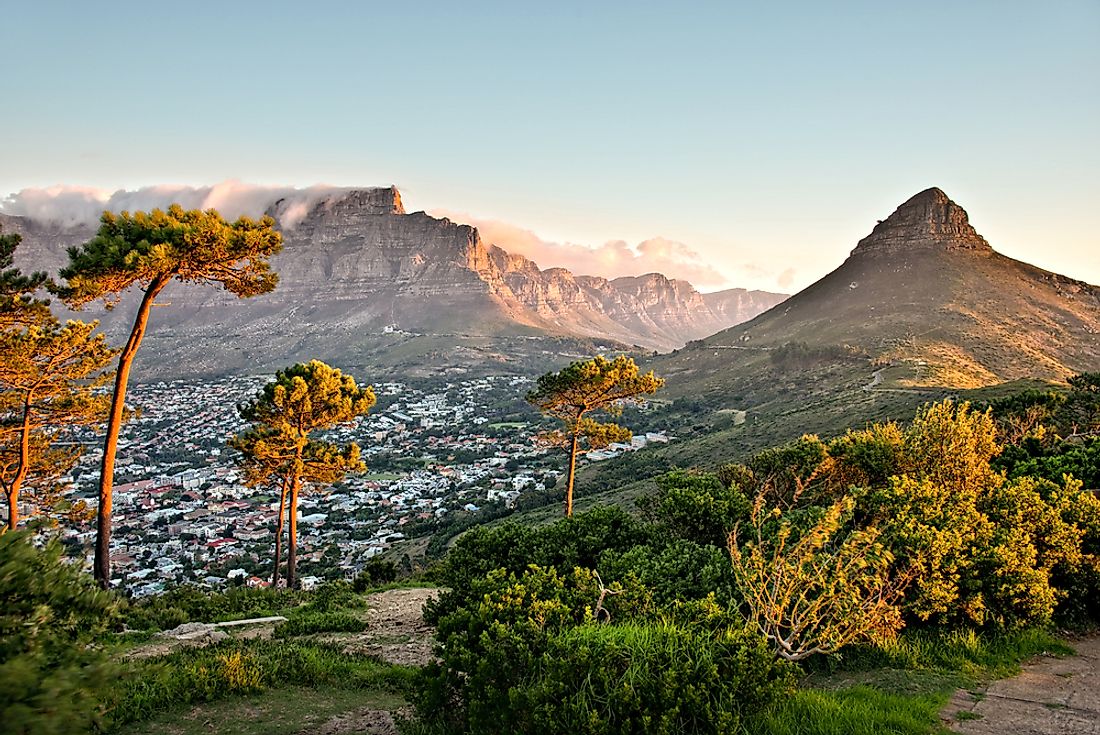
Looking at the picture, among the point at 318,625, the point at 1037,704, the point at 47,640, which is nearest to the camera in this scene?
the point at 47,640

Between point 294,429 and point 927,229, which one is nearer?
point 294,429

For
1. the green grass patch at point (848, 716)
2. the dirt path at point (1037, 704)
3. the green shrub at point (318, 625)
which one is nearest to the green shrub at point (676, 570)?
the green grass patch at point (848, 716)

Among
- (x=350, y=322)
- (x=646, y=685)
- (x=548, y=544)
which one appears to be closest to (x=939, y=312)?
(x=548, y=544)

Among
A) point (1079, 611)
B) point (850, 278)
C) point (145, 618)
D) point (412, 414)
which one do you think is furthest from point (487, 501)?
point (850, 278)

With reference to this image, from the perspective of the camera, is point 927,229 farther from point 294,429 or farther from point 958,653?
point 958,653

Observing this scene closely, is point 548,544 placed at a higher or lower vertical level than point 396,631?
higher

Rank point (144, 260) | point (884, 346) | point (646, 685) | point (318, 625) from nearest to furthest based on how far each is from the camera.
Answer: point (646, 685) → point (144, 260) → point (318, 625) → point (884, 346)
